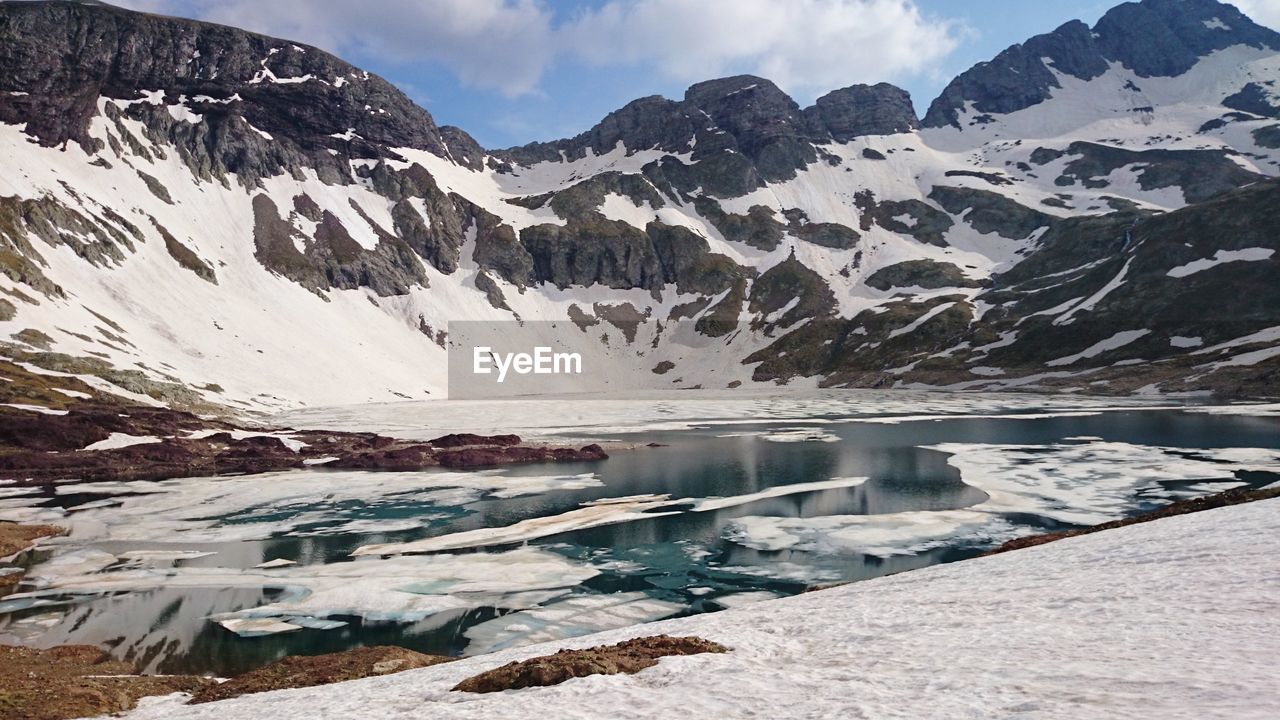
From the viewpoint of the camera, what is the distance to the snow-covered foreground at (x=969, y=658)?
9859 mm

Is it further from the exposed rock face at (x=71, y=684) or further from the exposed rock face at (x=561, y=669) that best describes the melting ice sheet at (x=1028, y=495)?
the exposed rock face at (x=71, y=684)

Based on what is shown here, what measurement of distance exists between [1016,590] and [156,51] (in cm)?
24632

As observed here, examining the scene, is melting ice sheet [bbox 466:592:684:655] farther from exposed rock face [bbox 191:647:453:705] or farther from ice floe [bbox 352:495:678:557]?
ice floe [bbox 352:495:678:557]

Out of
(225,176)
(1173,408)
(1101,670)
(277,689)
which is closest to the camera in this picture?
(1101,670)

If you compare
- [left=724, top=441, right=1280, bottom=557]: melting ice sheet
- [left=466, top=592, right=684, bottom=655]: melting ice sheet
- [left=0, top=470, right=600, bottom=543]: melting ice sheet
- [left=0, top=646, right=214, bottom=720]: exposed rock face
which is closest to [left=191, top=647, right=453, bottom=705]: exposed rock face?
[left=0, top=646, right=214, bottom=720]: exposed rock face

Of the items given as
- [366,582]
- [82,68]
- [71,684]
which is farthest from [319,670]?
[82,68]

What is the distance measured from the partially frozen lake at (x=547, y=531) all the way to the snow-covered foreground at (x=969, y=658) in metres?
7.46

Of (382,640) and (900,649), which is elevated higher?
(900,649)

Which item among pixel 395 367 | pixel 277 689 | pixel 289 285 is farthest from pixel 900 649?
pixel 289 285

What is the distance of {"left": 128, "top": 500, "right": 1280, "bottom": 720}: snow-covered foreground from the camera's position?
986cm

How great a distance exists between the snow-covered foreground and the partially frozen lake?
7465 millimetres

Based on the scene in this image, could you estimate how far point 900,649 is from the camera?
14039 mm

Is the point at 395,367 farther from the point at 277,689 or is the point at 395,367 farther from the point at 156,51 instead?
the point at 277,689

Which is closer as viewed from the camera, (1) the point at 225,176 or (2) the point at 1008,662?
(2) the point at 1008,662
